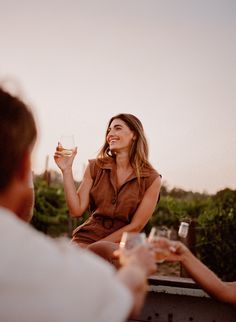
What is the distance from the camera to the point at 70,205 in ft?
13.6

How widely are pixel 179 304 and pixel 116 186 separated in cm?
132

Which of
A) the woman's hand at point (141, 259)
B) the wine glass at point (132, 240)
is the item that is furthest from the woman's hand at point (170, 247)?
the woman's hand at point (141, 259)

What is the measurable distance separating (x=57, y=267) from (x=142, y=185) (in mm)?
3136

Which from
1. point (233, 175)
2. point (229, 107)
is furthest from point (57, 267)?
point (233, 175)

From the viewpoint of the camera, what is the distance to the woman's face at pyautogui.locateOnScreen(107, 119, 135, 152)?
4.35 meters

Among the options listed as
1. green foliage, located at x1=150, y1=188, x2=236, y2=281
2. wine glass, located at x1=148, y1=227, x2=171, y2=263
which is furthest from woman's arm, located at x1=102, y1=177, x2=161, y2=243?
green foliage, located at x1=150, y1=188, x2=236, y2=281

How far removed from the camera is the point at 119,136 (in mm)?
4359

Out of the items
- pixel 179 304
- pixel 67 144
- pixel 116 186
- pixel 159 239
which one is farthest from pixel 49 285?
pixel 116 186

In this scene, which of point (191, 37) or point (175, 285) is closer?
point (175, 285)

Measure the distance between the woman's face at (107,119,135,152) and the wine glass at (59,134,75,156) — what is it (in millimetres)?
569

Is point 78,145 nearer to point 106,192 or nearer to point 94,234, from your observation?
point 106,192

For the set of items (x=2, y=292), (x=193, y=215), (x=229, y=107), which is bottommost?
(x=193, y=215)

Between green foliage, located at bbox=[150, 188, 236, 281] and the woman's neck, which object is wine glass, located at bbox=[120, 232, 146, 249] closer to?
the woman's neck

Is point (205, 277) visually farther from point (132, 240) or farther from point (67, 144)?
point (67, 144)
